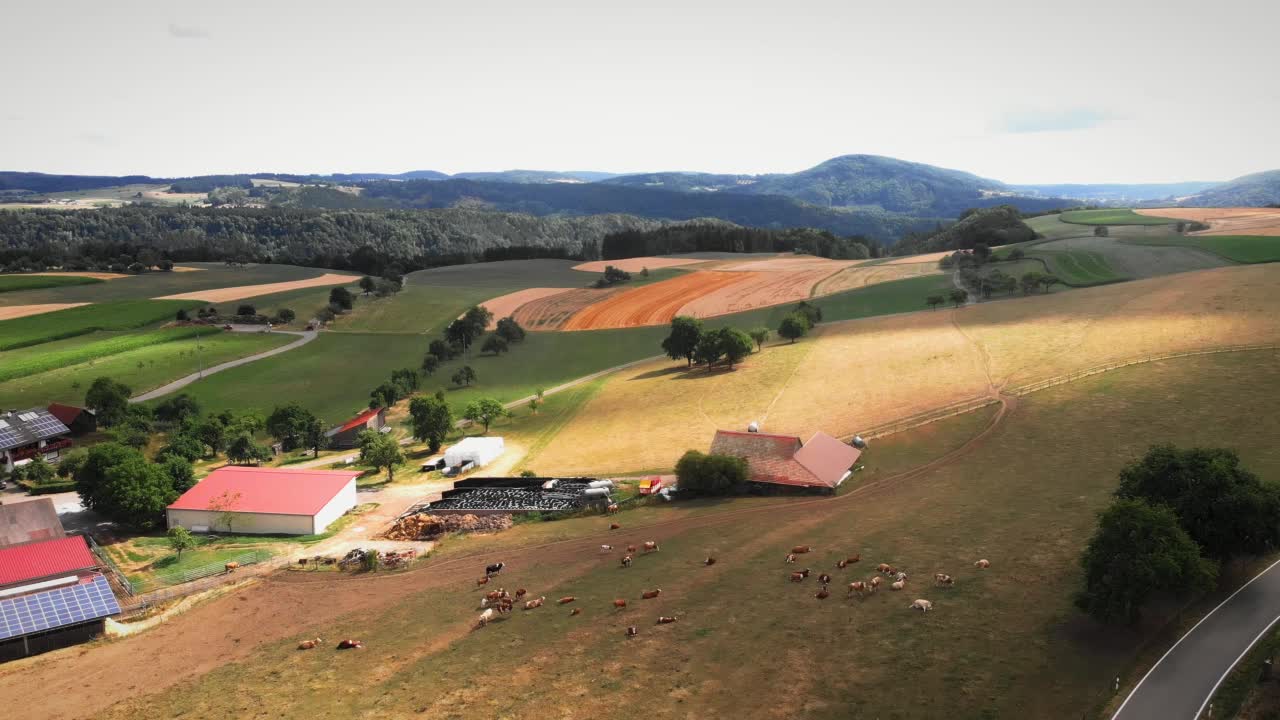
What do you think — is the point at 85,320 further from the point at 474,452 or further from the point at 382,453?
the point at 474,452

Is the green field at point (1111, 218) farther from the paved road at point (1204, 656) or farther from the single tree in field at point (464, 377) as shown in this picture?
the paved road at point (1204, 656)

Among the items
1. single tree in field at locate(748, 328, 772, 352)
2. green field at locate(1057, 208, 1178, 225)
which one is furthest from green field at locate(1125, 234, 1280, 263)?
single tree in field at locate(748, 328, 772, 352)

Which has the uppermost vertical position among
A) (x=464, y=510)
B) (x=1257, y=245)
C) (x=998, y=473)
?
(x=1257, y=245)

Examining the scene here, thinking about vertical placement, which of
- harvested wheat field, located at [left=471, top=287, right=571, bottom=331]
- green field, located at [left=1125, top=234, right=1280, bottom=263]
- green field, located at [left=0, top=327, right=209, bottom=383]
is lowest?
green field, located at [left=0, top=327, right=209, bottom=383]

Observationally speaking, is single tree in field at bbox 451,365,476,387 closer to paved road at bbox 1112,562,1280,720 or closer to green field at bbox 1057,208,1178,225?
paved road at bbox 1112,562,1280,720

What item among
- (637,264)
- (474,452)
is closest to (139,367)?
(474,452)

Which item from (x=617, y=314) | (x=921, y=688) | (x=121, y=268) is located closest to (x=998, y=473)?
(x=921, y=688)

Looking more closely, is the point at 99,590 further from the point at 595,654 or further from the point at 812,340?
the point at 812,340
